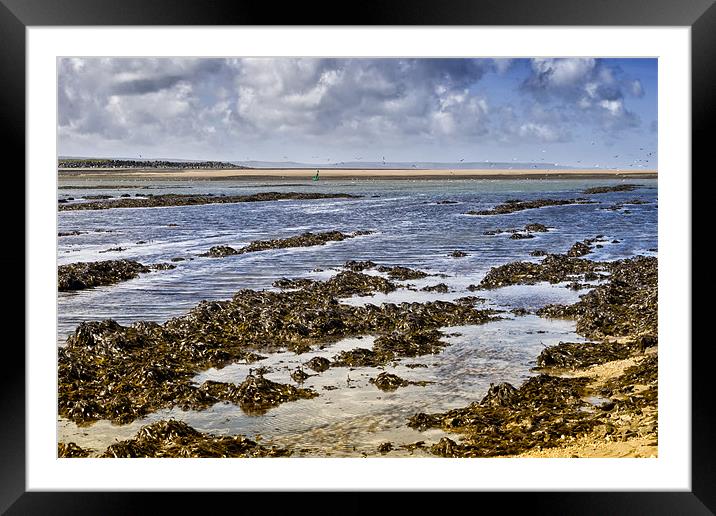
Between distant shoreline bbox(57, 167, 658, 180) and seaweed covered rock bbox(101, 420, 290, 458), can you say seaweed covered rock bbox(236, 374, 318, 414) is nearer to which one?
seaweed covered rock bbox(101, 420, 290, 458)

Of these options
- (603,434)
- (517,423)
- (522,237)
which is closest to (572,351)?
(517,423)

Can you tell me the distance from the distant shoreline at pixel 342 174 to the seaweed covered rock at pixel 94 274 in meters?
18.3

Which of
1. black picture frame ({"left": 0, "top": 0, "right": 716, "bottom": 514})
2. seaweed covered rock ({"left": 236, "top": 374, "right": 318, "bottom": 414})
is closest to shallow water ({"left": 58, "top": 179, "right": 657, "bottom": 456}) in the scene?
seaweed covered rock ({"left": 236, "top": 374, "right": 318, "bottom": 414})

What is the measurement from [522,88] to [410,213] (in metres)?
22.8

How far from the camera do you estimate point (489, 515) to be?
9.77ft

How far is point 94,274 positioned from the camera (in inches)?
393

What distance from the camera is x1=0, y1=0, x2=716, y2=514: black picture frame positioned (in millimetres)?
2902

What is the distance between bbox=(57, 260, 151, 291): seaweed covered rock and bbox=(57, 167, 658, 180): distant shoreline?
18307 mm

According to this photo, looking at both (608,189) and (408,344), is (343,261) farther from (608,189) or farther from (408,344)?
(608,189)

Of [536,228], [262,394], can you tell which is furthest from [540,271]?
[536,228]

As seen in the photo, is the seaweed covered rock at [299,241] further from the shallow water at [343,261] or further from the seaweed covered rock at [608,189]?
the seaweed covered rock at [608,189]

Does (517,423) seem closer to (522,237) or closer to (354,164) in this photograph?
(522,237)
